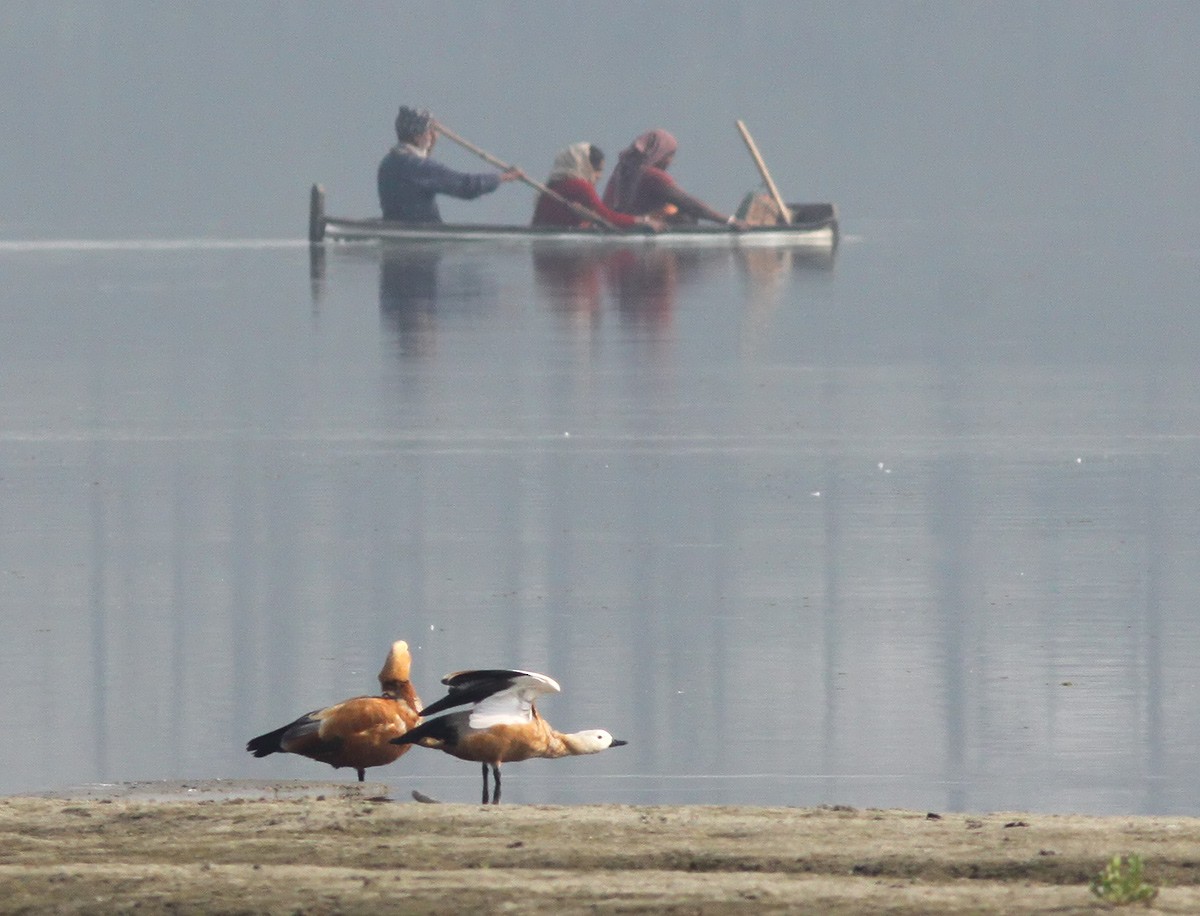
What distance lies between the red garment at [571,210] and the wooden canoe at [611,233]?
0.25m

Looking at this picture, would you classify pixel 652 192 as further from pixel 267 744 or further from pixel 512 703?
pixel 512 703

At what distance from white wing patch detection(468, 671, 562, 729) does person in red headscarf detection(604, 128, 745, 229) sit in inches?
1546

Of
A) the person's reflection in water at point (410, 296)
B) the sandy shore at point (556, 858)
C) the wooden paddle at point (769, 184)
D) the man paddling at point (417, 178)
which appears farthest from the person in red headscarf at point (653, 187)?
the sandy shore at point (556, 858)

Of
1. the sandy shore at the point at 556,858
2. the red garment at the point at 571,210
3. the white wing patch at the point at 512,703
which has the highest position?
the red garment at the point at 571,210

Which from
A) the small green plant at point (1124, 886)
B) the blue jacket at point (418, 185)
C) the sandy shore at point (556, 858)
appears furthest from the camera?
the blue jacket at point (418, 185)

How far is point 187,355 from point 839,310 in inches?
407

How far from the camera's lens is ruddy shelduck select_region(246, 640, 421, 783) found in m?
9.02

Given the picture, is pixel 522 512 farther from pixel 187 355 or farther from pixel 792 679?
pixel 187 355

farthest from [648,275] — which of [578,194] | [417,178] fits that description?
[417,178]

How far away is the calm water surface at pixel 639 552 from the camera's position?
980 centimetres

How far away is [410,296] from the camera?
37875 millimetres

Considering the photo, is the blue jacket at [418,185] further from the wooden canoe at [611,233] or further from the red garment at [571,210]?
the red garment at [571,210]

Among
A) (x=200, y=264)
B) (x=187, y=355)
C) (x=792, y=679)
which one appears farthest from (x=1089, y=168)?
(x=792, y=679)

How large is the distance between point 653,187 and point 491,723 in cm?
4040
